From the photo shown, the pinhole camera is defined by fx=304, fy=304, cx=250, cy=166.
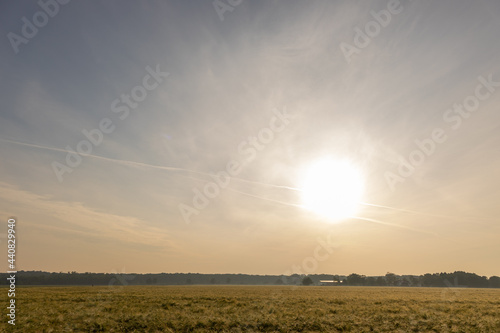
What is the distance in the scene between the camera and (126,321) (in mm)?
21312

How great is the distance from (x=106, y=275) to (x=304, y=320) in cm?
20555

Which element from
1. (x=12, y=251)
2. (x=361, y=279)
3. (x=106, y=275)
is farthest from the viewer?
(x=106, y=275)

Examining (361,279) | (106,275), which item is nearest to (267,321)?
(361,279)

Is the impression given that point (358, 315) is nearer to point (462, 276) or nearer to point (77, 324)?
point (77, 324)

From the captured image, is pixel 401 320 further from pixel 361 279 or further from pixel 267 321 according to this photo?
pixel 361 279

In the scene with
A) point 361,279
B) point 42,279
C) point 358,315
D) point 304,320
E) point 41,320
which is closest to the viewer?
point 41,320

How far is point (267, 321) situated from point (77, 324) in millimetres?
12802

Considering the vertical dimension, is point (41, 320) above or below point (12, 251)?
below

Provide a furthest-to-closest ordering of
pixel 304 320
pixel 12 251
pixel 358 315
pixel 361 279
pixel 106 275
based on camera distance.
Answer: pixel 106 275, pixel 361 279, pixel 358 315, pixel 304 320, pixel 12 251

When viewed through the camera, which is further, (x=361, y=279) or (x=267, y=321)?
(x=361, y=279)

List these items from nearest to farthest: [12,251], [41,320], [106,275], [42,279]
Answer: [12,251] < [41,320] < [42,279] < [106,275]

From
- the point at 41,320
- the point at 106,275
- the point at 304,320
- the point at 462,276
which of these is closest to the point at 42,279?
the point at 106,275

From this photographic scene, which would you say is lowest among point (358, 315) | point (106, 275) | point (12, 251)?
point (106, 275)

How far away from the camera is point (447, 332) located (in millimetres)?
19781
